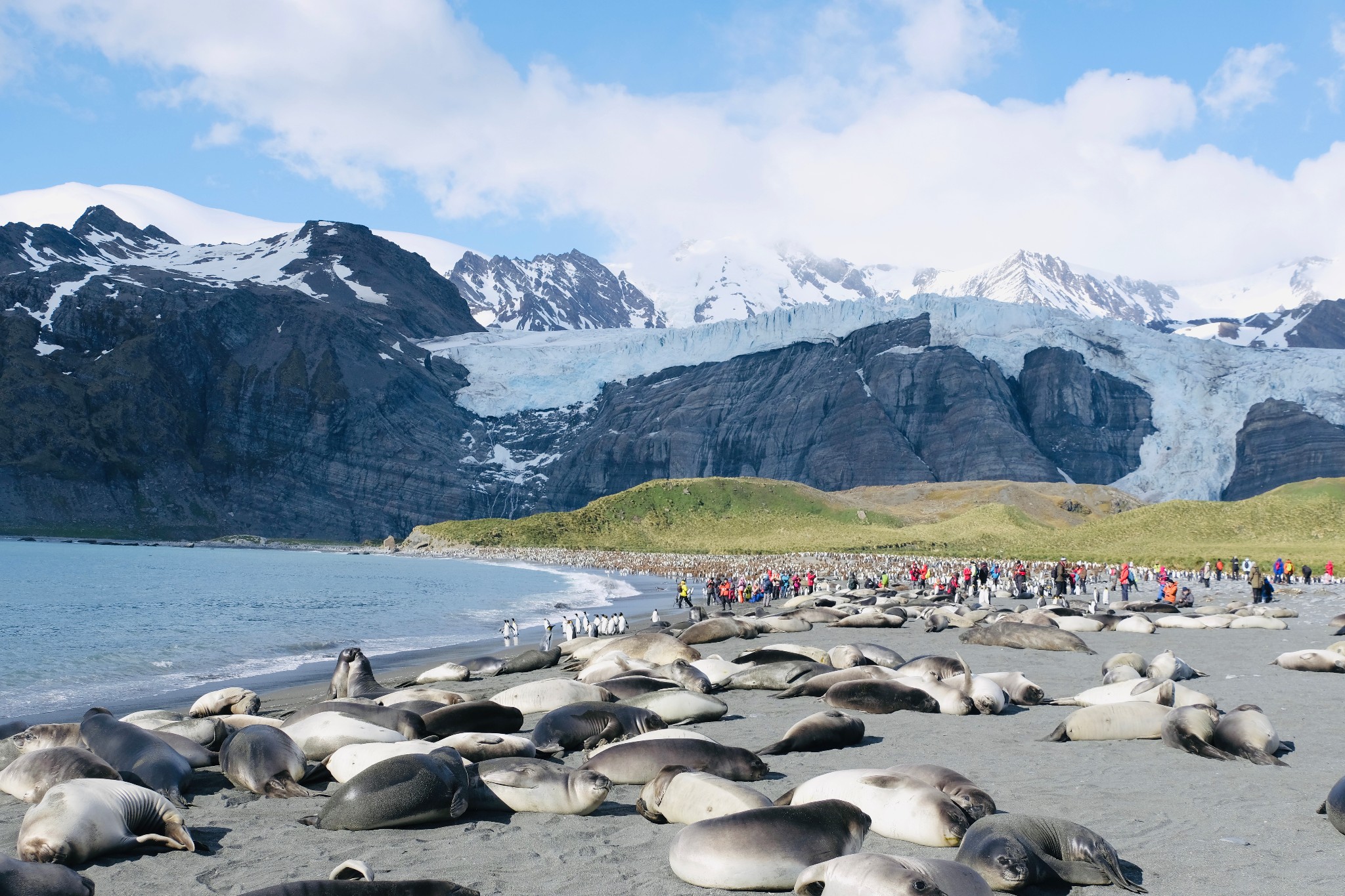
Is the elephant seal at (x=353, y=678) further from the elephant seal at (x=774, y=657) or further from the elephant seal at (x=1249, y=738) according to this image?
the elephant seal at (x=1249, y=738)

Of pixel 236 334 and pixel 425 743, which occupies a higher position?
pixel 236 334

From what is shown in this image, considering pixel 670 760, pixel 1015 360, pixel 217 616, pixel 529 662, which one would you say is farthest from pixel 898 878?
pixel 1015 360

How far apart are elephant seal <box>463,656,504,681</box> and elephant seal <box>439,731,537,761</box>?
8.26 meters

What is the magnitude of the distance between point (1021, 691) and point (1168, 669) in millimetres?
2758

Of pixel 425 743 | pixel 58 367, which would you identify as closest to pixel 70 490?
pixel 58 367

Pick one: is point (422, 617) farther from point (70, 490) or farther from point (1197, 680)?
point (70, 490)

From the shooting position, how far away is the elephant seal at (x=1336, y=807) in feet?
19.8

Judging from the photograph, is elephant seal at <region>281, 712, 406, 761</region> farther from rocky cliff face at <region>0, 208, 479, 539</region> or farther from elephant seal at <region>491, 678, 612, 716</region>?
rocky cliff face at <region>0, 208, 479, 539</region>

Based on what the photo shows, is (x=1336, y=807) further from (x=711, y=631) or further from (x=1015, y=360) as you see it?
(x=1015, y=360)

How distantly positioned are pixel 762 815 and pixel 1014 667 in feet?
38.1

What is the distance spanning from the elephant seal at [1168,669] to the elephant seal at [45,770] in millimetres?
12004

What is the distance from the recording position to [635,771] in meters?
7.74

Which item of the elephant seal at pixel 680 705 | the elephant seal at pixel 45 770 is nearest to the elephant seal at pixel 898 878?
the elephant seal at pixel 45 770

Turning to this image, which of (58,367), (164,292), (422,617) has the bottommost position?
(422,617)
